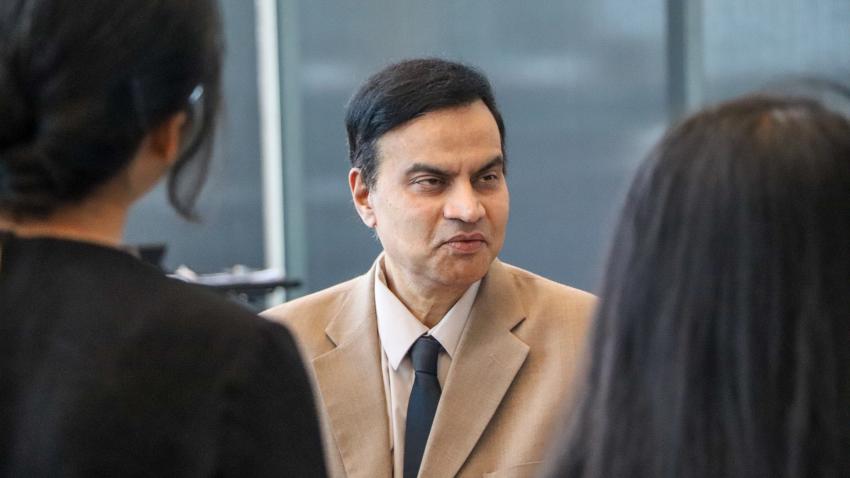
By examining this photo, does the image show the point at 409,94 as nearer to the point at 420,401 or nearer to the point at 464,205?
the point at 464,205

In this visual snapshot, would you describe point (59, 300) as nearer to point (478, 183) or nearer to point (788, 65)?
point (478, 183)

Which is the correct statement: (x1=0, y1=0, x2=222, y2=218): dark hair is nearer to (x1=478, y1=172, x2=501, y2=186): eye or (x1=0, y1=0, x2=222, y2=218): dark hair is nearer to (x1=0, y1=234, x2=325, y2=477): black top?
(x1=0, y1=234, x2=325, y2=477): black top

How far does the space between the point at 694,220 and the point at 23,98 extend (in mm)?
547

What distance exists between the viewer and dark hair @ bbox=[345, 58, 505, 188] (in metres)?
2.29

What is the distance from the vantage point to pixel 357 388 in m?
2.21

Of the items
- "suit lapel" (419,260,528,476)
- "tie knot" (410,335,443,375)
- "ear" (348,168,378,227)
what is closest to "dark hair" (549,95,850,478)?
"suit lapel" (419,260,528,476)

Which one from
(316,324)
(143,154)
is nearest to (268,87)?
(316,324)

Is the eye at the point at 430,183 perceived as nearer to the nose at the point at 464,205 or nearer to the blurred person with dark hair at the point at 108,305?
the nose at the point at 464,205

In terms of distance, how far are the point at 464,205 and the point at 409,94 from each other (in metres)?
0.24

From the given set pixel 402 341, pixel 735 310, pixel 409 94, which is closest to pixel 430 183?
pixel 409 94

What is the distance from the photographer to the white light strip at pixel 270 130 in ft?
18.4

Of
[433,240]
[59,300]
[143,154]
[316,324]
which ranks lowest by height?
[316,324]

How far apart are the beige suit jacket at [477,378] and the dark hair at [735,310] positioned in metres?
1.09

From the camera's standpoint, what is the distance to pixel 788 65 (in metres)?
4.68
